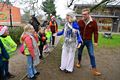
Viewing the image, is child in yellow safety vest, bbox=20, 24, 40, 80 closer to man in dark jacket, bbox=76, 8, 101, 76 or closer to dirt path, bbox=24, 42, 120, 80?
dirt path, bbox=24, 42, 120, 80

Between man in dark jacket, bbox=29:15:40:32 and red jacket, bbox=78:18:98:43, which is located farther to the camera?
man in dark jacket, bbox=29:15:40:32

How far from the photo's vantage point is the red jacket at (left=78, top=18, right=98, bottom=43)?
762 cm

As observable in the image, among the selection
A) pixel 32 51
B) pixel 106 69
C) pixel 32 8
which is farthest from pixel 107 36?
pixel 32 51

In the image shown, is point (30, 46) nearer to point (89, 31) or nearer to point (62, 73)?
point (62, 73)

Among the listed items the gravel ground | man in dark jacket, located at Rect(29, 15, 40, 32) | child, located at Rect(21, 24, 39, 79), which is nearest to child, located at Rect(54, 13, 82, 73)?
child, located at Rect(21, 24, 39, 79)

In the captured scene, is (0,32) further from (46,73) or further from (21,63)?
(21,63)

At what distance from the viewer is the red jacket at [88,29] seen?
7622 millimetres

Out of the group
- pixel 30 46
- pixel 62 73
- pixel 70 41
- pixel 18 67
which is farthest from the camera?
pixel 18 67

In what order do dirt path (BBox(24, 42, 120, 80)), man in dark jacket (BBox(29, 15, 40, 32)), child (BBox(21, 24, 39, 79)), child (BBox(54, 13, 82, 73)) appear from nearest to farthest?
child (BBox(21, 24, 39, 79)) → dirt path (BBox(24, 42, 120, 80)) → child (BBox(54, 13, 82, 73)) → man in dark jacket (BBox(29, 15, 40, 32))

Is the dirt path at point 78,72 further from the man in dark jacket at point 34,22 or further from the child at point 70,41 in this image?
the man in dark jacket at point 34,22

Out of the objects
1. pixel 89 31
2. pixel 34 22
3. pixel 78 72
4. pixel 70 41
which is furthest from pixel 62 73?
pixel 34 22

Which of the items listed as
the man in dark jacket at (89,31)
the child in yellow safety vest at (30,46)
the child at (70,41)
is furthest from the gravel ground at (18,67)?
the man in dark jacket at (89,31)

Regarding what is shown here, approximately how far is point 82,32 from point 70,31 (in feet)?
1.83

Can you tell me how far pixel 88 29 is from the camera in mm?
7688
